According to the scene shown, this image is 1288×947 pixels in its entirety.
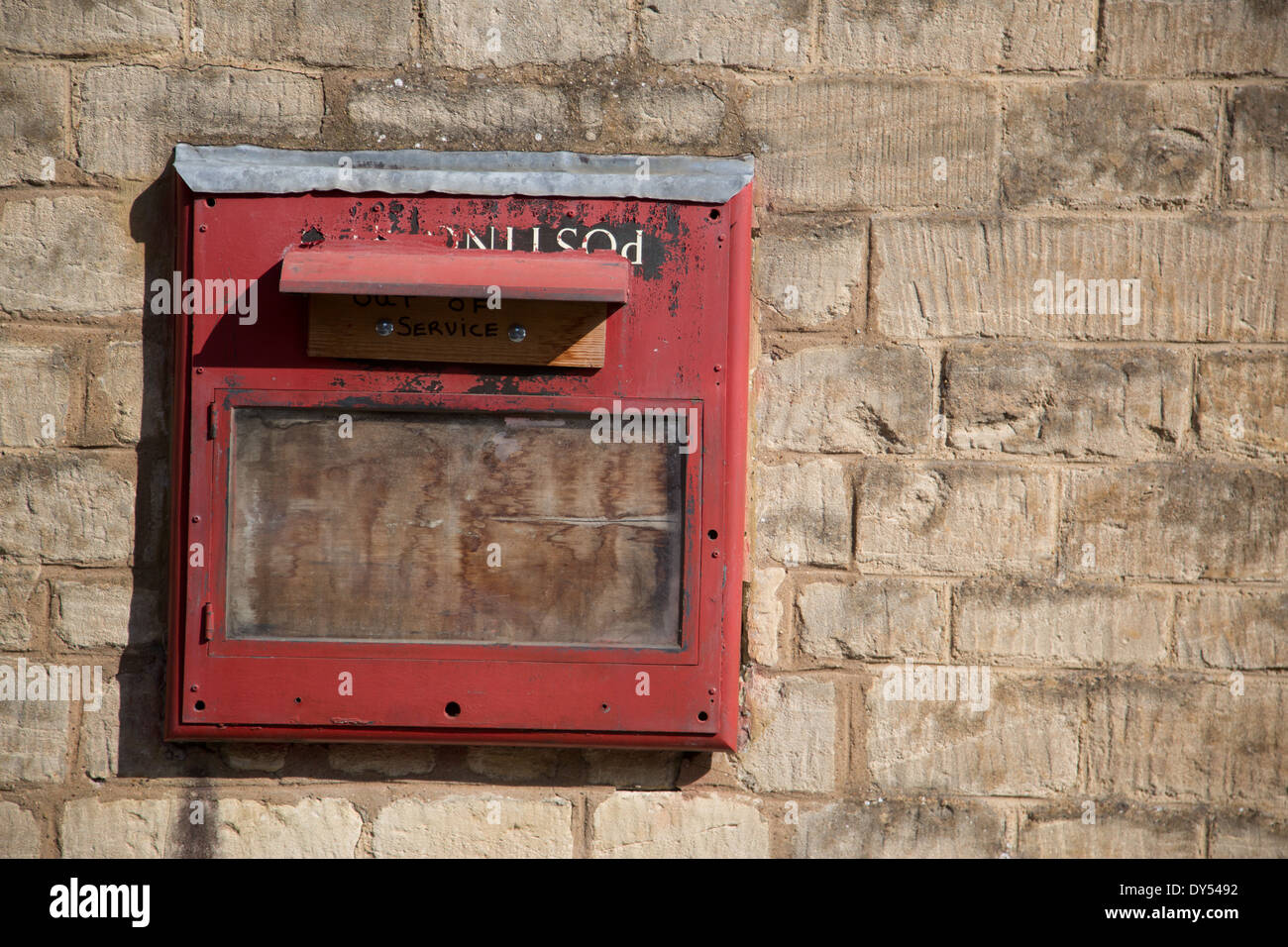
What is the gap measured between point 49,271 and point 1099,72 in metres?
2.69

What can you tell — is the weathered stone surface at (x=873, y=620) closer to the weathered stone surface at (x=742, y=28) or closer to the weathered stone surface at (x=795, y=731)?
the weathered stone surface at (x=795, y=731)

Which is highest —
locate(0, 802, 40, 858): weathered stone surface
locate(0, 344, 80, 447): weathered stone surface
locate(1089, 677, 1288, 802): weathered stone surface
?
locate(0, 344, 80, 447): weathered stone surface

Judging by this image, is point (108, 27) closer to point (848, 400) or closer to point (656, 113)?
point (656, 113)

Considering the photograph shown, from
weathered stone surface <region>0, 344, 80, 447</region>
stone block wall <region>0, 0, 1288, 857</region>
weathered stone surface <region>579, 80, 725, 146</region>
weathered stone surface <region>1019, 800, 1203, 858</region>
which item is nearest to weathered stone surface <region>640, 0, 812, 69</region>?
stone block wall <region>0, 0, 1288, 857</region>

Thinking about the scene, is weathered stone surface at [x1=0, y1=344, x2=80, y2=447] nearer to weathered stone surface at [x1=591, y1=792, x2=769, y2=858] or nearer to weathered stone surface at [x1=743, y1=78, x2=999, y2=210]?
weathered stone surface at [x1=591, y1=792, x2=769, y2=858]

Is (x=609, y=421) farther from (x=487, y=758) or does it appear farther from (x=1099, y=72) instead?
(x=1099, y=72)

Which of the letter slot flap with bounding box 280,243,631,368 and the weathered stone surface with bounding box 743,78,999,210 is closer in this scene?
the letter slot flap with bounding box 280,243,631,368

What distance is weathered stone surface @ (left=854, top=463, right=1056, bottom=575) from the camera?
8.22ft

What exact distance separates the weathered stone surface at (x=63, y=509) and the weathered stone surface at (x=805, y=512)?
1.62 m

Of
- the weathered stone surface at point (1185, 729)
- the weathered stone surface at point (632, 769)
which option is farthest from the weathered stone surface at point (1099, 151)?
the weathered stone surface at point (632, 769)

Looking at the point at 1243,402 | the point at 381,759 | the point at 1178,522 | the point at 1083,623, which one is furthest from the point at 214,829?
the point at 1243,402

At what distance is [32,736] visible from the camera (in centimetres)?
251

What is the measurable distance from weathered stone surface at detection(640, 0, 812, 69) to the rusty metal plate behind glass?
1.01 meters

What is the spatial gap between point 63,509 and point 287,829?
39.0 inches
